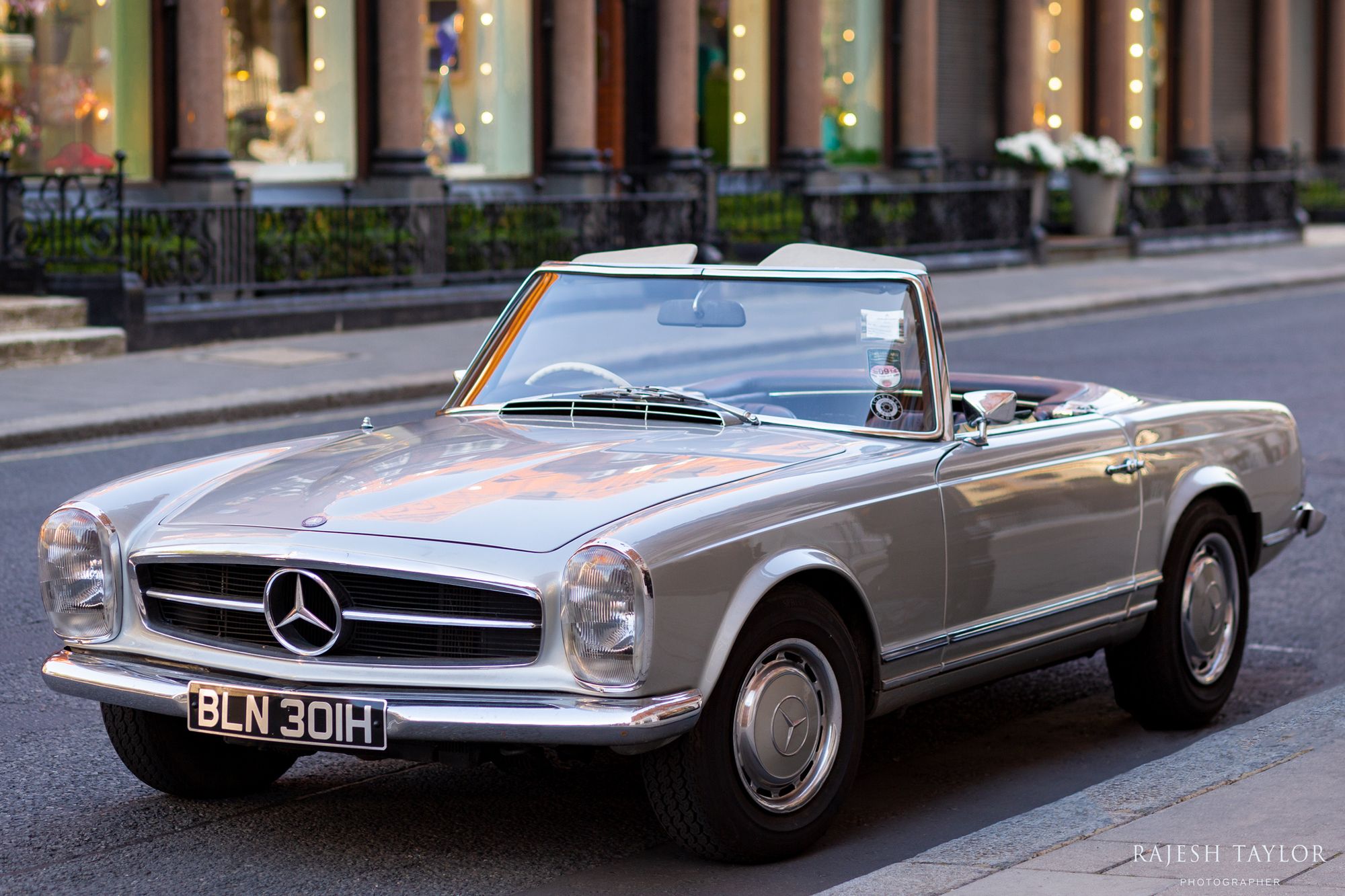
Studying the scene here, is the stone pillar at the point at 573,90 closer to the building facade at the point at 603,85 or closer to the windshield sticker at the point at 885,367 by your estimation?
the building facade at the point at 603,85

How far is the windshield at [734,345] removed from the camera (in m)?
5.66

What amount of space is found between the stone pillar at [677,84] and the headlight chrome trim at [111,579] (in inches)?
802

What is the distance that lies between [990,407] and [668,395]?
889mm

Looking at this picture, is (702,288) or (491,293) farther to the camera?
(491,293)

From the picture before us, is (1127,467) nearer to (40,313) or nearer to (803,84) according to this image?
(40,313)

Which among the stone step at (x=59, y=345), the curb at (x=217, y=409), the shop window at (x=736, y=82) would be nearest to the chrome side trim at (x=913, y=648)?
the curb at (x=217, y=409)

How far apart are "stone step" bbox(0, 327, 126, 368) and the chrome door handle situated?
37.6 ft

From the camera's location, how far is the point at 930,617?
529 centimetres

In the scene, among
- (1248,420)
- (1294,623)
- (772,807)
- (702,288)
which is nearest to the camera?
(772,807)

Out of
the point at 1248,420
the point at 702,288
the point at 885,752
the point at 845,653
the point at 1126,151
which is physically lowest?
the point at 885,752

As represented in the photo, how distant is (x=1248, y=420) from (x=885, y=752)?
1.71m

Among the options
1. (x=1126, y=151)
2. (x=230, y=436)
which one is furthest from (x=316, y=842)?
(x=1126, y=151)

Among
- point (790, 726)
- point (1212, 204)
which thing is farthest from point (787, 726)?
point (1212, 204)

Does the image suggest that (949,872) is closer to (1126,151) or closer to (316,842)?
(316,842)
